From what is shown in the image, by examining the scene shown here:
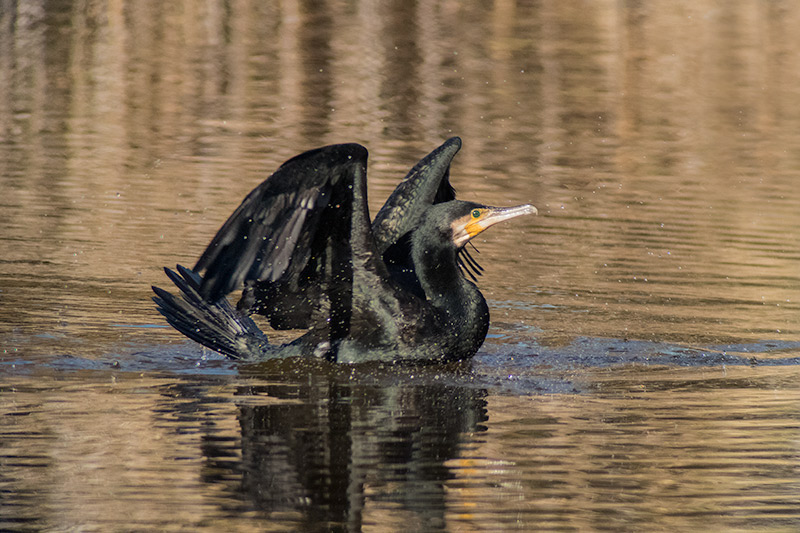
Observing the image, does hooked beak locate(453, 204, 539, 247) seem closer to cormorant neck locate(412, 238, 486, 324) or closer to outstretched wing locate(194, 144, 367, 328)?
cormorant neck locate(412, 238, 486, 324)

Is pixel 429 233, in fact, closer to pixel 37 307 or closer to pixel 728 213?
pixel 37 307

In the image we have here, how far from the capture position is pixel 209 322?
790 cm

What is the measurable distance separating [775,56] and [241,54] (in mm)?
10264

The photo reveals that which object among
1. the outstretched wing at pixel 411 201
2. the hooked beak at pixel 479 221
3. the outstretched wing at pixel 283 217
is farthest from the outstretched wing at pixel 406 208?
the outstretched wing at pixel 283 217

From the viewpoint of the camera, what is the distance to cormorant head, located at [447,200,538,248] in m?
7.80

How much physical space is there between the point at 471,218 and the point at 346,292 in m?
0.84

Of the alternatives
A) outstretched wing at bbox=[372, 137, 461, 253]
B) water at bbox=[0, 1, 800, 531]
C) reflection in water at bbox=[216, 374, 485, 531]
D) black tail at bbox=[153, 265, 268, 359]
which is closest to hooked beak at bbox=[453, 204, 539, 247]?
outstretched wing at bbox=[372, 137, 461, 253]

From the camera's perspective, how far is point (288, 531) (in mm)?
4828

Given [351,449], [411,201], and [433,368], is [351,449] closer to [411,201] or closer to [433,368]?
[433,368]

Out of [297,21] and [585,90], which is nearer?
[585,90]

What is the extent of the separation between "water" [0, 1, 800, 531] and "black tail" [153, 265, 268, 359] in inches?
6.0

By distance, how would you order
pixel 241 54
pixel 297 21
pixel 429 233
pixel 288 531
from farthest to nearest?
pixel 297 21 < pixel 241 54 < pixel 429 233 < pixel 288 531

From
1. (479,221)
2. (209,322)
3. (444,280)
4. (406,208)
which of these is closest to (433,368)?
(444,280)

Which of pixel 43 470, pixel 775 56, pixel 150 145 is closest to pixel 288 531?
pixel 43 470
